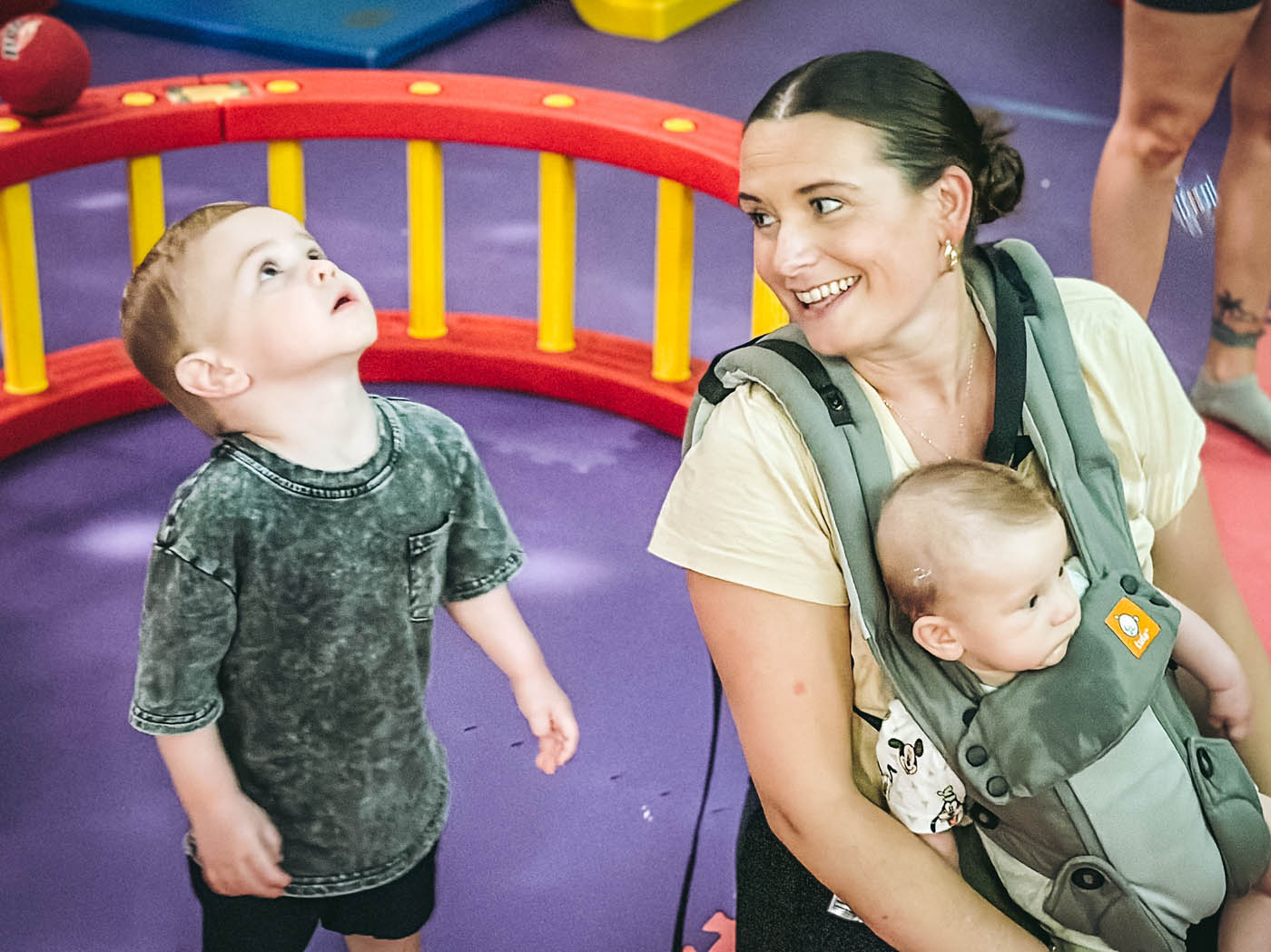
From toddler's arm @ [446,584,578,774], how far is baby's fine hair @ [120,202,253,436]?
0.30 m

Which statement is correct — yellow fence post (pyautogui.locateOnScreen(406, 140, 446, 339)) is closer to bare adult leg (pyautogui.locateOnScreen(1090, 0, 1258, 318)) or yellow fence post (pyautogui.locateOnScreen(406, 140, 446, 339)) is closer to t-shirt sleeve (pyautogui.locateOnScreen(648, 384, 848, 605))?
bare adult leg (pyautogui.locateOnScreen(1090, 0, 1258, 318))

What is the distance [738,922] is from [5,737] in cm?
112

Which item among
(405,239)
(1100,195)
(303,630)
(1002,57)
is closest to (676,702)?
(303,630)

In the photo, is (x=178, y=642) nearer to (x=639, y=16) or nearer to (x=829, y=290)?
(x=829, y=290)

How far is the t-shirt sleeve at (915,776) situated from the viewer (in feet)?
4.23

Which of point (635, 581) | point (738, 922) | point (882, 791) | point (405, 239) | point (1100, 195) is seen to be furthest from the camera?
point (405, 239)

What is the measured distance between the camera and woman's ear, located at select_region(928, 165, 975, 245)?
1322 mm

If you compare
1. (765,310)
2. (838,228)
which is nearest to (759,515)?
(838,228)

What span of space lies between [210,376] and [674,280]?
163 centimetres

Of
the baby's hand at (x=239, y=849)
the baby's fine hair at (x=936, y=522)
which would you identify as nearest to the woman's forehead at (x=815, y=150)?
the baby's fine hair at (x=936, y=522)

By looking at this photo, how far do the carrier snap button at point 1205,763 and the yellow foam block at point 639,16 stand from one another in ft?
13.2

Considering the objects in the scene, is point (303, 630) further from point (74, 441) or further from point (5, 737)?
point (74, 441)

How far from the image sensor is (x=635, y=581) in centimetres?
249

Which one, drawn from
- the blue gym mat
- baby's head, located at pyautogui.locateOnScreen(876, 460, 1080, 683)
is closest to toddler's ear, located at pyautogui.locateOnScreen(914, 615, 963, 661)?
baby's head, located at pyautogui.locateOnScreen(876, 460, 1080, 683)
